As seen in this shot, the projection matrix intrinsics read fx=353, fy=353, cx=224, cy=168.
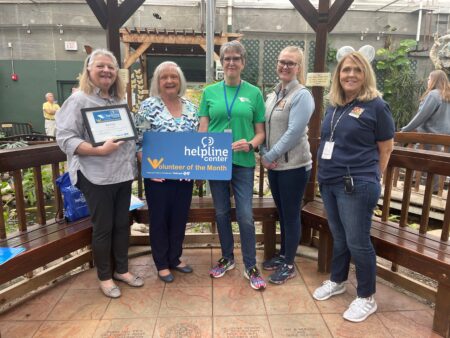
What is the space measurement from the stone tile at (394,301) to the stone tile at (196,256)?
4.56ft

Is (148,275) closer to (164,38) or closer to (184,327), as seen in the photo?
(184,327)

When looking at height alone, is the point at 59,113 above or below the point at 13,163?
above

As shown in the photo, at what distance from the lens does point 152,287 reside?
2.72m

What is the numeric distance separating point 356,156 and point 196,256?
178 centimetres

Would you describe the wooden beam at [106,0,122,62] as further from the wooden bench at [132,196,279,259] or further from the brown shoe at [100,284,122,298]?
the brown shoe at [100,284,122,298]

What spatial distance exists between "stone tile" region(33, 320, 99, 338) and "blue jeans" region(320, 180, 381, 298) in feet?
5.64

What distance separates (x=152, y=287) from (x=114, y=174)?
980mm

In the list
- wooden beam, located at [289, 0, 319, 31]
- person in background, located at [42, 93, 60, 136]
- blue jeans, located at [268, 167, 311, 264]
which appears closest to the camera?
blue jeans, located at [268, 167, 311, 264]

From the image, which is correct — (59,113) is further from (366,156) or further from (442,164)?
(442,164)

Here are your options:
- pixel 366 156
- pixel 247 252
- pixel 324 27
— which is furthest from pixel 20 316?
pixel 324 27

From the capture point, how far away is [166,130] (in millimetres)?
2547

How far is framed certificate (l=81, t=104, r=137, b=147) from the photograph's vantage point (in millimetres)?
2182

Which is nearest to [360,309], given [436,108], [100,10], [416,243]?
[416,243]

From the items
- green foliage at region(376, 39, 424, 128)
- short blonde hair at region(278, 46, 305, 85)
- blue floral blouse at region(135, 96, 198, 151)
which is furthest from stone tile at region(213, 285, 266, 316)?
green foliage at region(376, 39, 424, 128)
